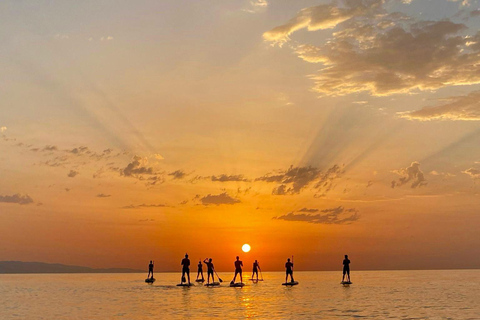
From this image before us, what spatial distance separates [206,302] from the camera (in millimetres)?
39594

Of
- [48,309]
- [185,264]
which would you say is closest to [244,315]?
[48,309]

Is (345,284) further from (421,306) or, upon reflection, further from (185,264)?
(421,306)

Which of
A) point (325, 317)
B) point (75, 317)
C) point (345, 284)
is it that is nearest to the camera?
point (325, 317)

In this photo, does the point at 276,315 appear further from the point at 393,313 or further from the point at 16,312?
the point at 16,312

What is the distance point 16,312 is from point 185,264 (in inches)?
1083

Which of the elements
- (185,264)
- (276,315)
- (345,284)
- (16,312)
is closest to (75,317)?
(16,312)

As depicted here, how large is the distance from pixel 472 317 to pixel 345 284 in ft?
143

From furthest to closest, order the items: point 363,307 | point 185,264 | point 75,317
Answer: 1. point 185,264
2. point 363,307
3. point 75,317

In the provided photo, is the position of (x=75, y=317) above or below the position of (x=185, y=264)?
below

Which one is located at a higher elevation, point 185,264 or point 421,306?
point 185,264

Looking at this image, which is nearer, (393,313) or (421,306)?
(393,313)

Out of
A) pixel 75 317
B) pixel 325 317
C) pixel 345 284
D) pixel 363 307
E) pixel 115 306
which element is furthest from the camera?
pixel 345 284

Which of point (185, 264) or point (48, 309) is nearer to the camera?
point (48, 309)

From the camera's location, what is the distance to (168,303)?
3919 cm
